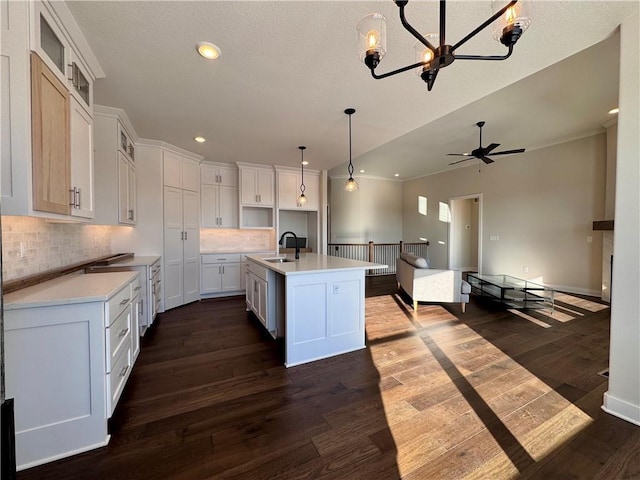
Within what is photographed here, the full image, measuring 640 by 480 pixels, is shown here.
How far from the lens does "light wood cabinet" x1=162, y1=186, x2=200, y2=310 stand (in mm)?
4223

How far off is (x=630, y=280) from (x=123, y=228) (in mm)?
5330

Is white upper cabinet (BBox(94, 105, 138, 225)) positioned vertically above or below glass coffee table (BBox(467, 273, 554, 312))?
above

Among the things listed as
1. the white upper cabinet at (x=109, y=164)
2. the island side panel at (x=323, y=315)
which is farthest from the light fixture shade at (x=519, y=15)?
the white upper cabinet at (x=109, y=164)

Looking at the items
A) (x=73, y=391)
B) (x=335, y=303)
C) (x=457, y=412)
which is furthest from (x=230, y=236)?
(x=457, y=412)

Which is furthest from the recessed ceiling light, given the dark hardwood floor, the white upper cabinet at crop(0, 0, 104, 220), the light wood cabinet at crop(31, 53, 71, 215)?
the dark hardwood floor

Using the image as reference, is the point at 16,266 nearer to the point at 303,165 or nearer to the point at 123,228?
the point at 123,228

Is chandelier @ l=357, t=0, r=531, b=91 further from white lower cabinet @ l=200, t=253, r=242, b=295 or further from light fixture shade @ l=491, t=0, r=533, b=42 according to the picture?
white lower cabinet @ l=200, t=253, r=242, b=295

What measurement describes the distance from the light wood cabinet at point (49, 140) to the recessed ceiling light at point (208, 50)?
3.00 ft

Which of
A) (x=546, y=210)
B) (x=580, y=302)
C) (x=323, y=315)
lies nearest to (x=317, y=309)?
(x=323, y=315)

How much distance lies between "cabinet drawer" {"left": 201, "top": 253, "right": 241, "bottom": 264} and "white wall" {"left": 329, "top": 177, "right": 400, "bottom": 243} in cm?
359

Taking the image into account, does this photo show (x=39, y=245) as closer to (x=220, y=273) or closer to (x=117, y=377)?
(x=117, y=377)

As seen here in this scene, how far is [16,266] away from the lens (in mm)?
1806

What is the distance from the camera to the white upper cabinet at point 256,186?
5.25 meters

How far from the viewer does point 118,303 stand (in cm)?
184
